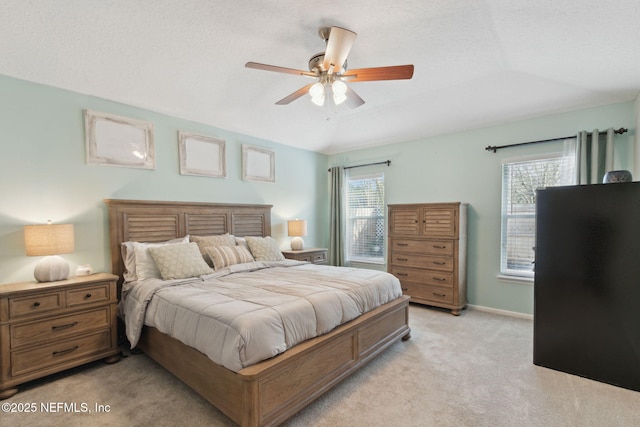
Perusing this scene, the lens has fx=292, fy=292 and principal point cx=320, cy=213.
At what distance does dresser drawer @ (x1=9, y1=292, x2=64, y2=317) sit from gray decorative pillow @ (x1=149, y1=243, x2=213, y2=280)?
2.55 feet

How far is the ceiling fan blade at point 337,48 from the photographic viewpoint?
2.00m

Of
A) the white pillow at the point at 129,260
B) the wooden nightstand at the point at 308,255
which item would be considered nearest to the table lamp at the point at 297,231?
the wooden nightstand at the point at 308,255

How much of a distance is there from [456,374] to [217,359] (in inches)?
77.8

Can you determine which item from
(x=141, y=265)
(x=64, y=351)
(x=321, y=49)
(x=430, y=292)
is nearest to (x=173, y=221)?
(x=141, y=265)

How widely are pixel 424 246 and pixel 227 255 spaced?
2.71m

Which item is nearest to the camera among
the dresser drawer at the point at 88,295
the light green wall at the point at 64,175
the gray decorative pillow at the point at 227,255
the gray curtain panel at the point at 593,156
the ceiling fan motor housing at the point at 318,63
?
the ceiling fan motor housing at the point at 318,63

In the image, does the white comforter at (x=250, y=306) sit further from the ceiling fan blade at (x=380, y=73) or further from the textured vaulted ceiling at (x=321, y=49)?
the textured vaulted ceiling at (x=321, y=49)

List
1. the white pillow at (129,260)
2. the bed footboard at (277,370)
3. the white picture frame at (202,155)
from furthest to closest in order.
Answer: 1. the white picture frame at (202,155)
2. the white pillow at (129,260)
3. the bed footboard at (277,370)

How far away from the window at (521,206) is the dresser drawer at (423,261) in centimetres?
74

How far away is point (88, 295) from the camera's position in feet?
8.59

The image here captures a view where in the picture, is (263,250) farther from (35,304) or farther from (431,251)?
(431,251)

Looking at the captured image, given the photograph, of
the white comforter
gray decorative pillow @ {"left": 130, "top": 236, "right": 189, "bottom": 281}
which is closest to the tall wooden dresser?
the white comforter

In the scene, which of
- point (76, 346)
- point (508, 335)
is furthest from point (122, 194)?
point (508, 335)

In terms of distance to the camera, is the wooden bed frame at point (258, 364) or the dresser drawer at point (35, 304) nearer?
the wooden bed frame at point (258, 364)
